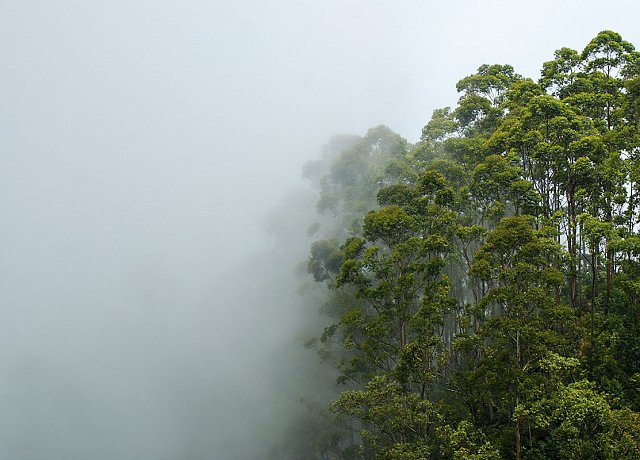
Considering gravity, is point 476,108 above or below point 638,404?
above

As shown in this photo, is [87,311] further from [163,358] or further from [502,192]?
[502,192]

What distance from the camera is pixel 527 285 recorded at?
49.3 feet

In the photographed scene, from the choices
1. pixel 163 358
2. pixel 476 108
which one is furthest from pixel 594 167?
pixel 163 358

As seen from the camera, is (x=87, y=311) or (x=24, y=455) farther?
(x=87, y=311)

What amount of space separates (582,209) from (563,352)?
8.43 m

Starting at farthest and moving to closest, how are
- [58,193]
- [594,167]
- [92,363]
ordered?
[58,193], [92,363], [594,167]

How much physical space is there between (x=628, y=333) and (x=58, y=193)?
204 m

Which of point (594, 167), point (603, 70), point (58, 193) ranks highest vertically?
point (58, 193)

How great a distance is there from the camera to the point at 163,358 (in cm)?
8612

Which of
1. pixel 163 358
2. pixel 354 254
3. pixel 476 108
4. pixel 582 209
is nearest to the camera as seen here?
pixel 582 209

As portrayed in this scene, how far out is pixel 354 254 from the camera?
906 inches

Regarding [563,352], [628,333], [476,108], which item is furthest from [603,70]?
[563,352]

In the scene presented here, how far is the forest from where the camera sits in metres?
13.4

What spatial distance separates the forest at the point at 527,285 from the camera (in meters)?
13.4
